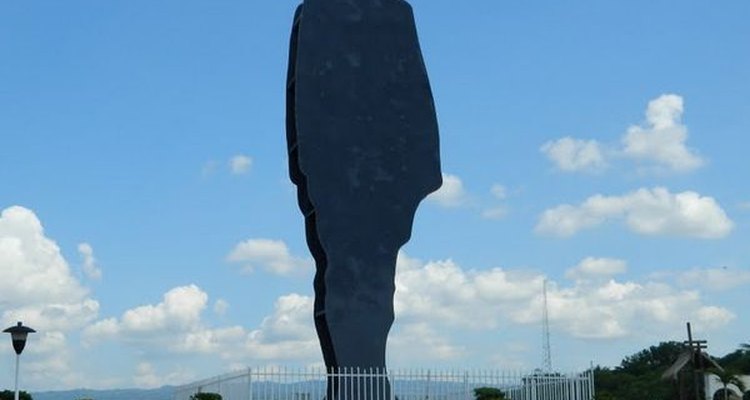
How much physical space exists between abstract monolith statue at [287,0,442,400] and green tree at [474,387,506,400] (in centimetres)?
164

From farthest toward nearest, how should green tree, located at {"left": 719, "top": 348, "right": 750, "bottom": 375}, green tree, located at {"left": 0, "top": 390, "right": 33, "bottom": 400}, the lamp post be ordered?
green tree, located at {"left": 719, "top": 348, "right": 750, "bottom": 375} → green tree, located at {"left": 0, "top": 390, "right": 33, "bottom": 400} → the lamp post

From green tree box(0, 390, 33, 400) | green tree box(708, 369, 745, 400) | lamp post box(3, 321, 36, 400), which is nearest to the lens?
lamp post box(3, 321, 36, 400)

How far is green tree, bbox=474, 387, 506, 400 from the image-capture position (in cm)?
1736

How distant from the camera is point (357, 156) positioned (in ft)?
58.1

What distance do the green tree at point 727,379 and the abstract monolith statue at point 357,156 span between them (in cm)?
2271

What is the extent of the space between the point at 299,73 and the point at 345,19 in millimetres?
1358

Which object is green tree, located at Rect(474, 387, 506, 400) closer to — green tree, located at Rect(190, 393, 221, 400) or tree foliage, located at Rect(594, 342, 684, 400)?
green tree, located at Rect(190, 393, 221, 400)

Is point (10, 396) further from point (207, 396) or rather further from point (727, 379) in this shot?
point (727, 379)

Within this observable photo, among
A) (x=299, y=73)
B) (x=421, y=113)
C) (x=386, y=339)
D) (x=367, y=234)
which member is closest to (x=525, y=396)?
(x=386, y=339)

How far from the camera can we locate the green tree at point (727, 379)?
3703 cm

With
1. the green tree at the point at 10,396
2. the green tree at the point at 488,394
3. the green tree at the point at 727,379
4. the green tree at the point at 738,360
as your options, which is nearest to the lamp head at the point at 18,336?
the green tree at the point at 488,394

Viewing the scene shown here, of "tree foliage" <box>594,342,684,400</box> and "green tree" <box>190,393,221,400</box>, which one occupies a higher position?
"tree foliage" <box>594,342,684,400</box>

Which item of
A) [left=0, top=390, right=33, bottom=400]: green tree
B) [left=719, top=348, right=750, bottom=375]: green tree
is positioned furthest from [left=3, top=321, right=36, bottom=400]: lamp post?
[left=719, top=348, right=750, bottom=375]: green tree

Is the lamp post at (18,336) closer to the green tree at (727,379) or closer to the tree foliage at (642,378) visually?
the tree foliage at (642,378)
